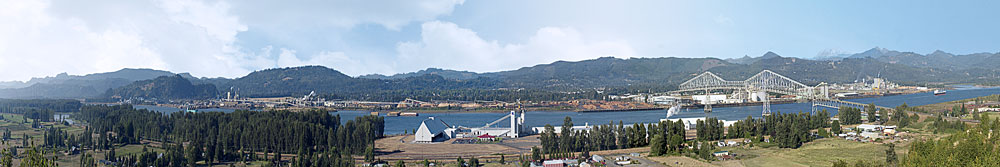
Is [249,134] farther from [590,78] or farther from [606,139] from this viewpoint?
[590,78]

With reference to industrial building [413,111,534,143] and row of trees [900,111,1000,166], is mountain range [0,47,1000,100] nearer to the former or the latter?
industrial building [413,111,534,143]

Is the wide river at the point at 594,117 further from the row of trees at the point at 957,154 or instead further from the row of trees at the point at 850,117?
the row of trees at the point at 957,154

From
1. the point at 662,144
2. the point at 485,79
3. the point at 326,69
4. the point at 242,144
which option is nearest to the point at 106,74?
the point at 326,69

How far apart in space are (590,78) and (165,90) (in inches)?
1913

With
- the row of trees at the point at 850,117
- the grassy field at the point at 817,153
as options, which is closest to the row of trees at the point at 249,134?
the grassy field at the point at 817,153

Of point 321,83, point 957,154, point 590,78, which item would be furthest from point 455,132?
point 590,78

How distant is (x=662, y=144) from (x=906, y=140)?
216 inches

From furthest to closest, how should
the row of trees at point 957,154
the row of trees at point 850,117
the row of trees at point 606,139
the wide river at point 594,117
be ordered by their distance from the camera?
the wide river at point 594,117 → the row of trees at point 850,117 → the row of trees at point 606,139 → the row of trees at point 957,154

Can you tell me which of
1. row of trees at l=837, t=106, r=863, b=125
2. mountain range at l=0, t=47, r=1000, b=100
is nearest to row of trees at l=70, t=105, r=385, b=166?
row of trees at l=837, t=106, r=863, b=125

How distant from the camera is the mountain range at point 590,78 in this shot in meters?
71.0

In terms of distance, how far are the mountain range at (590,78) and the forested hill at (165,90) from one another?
350 millimetres

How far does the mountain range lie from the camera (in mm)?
71000

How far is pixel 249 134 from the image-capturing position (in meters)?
18.2

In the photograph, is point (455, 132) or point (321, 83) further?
point (321, 83)
